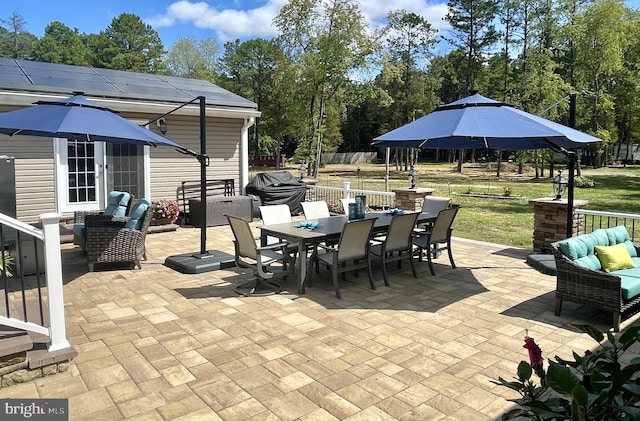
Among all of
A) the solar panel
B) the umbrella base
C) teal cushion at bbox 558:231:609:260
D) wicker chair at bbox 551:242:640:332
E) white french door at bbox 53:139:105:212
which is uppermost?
the solar panel

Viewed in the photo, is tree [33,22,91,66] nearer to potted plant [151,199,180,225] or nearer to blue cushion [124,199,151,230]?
potted plant [151,199,180,225]

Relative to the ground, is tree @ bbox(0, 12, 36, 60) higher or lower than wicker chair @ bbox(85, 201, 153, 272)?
higher

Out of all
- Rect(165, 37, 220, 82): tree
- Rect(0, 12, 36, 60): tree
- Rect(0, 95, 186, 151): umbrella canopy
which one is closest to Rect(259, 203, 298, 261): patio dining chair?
Rect(0, 95, 186, 151): umbrella canopy

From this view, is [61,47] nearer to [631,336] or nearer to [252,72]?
[252,72]

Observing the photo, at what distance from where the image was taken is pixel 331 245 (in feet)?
19.6

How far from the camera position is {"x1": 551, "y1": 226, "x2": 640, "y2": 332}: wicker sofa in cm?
416

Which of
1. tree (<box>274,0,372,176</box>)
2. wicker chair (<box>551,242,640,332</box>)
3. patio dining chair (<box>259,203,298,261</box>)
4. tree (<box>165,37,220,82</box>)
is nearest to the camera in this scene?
wicker chair (<box>551,242,640,332</box>)

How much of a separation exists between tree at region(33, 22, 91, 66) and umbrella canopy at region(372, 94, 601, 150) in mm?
36169

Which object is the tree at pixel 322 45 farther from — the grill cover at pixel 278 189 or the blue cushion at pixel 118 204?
the blue cushion at pixel 118 204

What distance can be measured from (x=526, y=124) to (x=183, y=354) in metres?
3.92

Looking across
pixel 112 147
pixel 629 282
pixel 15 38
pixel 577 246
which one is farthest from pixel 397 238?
pixel 15 38

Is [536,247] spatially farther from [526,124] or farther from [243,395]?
[243,395]

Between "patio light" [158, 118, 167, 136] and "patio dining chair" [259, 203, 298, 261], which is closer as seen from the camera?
"patio dining chair" [259, 203, 298, 261]

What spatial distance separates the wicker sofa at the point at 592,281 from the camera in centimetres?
416
